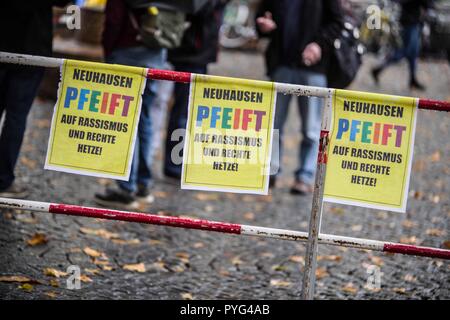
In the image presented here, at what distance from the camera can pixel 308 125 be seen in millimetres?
6680

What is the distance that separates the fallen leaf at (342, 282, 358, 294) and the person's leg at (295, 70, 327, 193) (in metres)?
2.32

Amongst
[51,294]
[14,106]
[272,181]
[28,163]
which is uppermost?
[14,106]

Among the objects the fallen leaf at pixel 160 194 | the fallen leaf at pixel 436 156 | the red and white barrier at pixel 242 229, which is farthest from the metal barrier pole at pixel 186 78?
the fallen leaf at pixel 436 156

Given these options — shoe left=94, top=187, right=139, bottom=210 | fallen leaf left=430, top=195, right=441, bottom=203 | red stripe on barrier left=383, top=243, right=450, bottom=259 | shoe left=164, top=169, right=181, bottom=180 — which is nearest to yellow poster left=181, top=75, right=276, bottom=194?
red stripe on barrier left=383, top=243, right=450, bottom=259

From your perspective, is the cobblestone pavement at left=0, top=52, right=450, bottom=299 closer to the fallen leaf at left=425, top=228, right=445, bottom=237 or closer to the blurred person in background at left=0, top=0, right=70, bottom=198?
the fallen leaf at left=425, top=228, right=445, bottom=237

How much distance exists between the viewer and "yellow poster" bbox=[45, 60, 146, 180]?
3553mm

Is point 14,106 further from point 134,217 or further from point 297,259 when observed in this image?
point 297,259

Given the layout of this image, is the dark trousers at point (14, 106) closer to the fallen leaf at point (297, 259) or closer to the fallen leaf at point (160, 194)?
the fallen leaf at point (160, 194)

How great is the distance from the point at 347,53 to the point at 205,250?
7.92 ft

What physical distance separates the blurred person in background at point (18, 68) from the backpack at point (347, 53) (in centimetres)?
254

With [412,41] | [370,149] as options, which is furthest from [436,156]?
[370,149]

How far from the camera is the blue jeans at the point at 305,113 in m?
6.46
